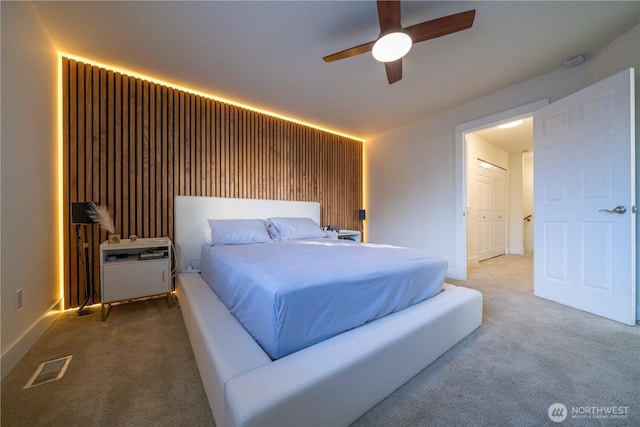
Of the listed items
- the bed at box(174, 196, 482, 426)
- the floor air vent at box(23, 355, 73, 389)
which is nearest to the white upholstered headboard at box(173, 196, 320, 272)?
the bed at box(174, 196, 482, 426)

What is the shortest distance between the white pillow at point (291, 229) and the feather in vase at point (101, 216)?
1703 mm

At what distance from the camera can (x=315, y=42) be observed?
218cm

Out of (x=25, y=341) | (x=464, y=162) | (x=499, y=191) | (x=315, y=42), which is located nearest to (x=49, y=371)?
(x=25, y=341)

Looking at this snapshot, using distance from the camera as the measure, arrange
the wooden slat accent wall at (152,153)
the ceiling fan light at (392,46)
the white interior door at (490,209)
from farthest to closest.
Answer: the white interior door at (490,209)
the wooden slat accent wall at (152,153)
the ceiling fan light at (392,46)

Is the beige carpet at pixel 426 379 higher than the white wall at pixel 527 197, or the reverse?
the white wall at pixel 527 197

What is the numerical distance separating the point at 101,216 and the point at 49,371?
1.37 meters

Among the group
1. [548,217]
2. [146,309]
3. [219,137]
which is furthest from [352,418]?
[219,137]

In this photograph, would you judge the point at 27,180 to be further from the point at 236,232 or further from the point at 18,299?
the point at 236,232

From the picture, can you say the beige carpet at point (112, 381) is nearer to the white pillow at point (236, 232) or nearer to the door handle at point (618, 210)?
the white pillow at point (236, 232)

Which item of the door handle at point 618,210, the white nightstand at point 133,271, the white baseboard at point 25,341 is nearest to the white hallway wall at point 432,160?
the door handle at point 618,210

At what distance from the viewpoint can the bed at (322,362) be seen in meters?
0.85

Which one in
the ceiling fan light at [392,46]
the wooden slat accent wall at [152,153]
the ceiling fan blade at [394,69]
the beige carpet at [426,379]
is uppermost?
the ceiling fan blade at [394,69]

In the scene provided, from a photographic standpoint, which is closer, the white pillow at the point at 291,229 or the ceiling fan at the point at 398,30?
the ceiling fan at the point at 398,30

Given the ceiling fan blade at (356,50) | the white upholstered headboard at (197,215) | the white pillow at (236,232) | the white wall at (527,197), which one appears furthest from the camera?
the white wall at (527,197)
